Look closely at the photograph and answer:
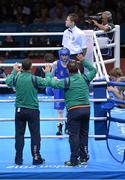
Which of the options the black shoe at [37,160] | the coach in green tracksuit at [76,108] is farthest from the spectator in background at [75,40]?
the black shoe at [37,160]

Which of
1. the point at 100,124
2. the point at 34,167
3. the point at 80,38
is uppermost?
the point at 80,38

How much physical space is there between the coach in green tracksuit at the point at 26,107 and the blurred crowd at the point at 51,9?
7.96 m

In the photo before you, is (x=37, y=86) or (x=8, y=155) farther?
(x=8, y=155)

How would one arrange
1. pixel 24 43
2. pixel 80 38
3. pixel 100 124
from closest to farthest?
1. pixel 100 124
2. pixel 80 38
3. pixel 24 43

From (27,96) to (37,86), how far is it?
166 millimetres

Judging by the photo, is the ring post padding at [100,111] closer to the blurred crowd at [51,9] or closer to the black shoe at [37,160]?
the black shoe at [37,160]

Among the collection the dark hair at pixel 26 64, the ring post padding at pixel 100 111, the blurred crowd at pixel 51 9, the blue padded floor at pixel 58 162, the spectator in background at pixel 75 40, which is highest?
the blurred crowd at pixel 51 9

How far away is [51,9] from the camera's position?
15641 mm

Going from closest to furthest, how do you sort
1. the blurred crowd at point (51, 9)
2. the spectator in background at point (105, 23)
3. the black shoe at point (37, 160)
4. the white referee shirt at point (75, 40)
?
the black shoe at point (37, 160) → the white referee shirt at point (75, 40) → the spectator in background at point (105, 23) → the blurred crowd at point (51, 9)

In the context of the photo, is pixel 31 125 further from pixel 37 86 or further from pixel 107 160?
pixel 107 160

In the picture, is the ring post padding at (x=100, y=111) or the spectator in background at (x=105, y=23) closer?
the ring post padding at (x=100, y=111)

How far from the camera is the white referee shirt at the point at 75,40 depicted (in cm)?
873

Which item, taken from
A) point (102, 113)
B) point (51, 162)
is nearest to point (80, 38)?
point (102, 113)

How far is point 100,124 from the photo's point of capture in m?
7.57
